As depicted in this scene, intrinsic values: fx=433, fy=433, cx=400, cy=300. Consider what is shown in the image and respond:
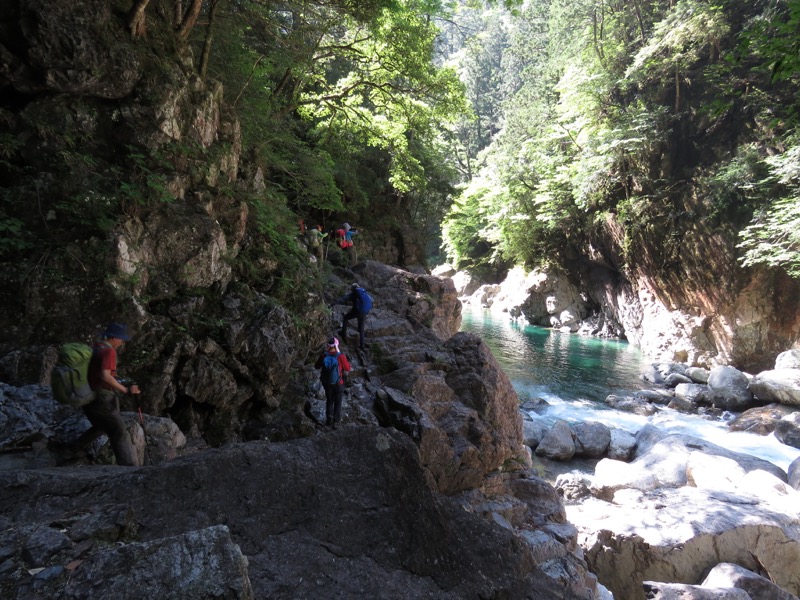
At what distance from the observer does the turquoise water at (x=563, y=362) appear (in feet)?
64.0

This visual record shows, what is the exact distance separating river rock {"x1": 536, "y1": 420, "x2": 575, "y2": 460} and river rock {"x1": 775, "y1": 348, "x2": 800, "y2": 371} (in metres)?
11.4

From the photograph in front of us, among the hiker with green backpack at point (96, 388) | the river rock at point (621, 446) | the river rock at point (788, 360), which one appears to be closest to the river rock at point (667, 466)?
the river rock at point (621, 446)

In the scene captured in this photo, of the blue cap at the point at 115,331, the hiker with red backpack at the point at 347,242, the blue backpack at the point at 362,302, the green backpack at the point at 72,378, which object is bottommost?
the green backpack at the point at 72,378

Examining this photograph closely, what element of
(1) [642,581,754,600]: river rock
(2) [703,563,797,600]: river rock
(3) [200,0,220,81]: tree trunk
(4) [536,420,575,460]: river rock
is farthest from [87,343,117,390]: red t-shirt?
(4) [536,420,575,460]: river rock

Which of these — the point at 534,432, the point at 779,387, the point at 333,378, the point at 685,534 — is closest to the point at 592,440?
the point at 534,432

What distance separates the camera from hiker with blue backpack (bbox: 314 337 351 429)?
273 inches

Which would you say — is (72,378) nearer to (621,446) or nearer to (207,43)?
(207,43)

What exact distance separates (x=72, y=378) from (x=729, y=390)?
2095 centimetres

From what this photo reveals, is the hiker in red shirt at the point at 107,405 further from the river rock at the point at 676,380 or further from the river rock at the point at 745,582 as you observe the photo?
the river rock at the point at 676,380

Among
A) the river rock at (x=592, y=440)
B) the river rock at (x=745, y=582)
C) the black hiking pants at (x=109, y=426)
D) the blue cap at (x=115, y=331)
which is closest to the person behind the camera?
the black hiking pants at (x=109, y=426)

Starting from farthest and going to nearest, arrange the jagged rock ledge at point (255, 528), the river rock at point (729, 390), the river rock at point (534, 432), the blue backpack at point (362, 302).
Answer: the river rock at point (729, 390)
the river rock at point (534, 432)
the blue backpack at point (362, 302)
the jagged rock ledge at point (255, 528)

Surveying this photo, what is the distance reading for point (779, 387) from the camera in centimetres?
1620

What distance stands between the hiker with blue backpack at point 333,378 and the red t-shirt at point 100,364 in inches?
126

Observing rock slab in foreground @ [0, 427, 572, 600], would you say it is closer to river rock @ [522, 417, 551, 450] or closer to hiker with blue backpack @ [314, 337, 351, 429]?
hiker with blue backpack @ [314, 337, 351, 429]
